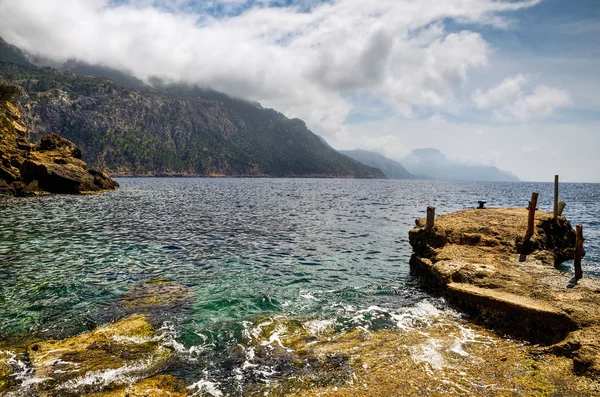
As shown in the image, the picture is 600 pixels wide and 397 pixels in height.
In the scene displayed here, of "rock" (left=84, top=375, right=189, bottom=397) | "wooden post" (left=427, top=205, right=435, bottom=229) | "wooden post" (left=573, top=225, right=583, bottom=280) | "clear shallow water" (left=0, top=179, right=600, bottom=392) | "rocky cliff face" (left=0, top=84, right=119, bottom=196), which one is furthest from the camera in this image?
"rocky cliff face" (left=0, top=84, right=119, bottom=196)

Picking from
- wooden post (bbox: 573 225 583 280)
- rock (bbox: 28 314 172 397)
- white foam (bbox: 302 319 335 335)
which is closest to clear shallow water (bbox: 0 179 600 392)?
white foam (bbox: 302 319 335 335)

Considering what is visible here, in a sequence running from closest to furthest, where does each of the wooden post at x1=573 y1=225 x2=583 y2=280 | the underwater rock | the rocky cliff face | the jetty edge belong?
the jetty edge < the underwater rock < the wooden post at x1=573 y1=225 x2=583 y2=280 < the rocky cliff face

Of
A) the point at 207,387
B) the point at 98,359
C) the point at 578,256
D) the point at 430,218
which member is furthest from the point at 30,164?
the point at 578,256

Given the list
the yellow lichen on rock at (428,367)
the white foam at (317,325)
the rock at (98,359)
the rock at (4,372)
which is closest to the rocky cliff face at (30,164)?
the rock at (4,372)

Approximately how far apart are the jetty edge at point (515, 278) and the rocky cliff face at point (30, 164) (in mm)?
69679

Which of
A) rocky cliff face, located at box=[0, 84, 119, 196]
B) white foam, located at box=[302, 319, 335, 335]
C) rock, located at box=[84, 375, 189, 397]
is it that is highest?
rocky cliff face, located at box=[0, 84, 119, 196]

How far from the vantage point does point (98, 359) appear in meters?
10.1

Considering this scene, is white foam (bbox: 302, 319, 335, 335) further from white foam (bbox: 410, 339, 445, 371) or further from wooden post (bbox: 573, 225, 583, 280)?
wooden post (bbox: 573, 225, 583, 280)

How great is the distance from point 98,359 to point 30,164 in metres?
68.4

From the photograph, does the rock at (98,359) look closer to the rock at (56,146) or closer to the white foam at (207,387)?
the white foam at (207,387)

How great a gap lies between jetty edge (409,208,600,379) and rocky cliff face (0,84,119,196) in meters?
69.7

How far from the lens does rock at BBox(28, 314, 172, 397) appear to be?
28.8 feet

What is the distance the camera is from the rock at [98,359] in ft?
28.8

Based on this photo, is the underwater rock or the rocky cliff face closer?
the underwater rock
